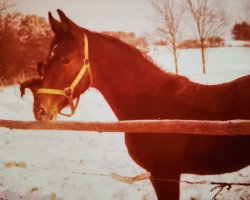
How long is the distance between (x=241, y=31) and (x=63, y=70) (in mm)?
3468

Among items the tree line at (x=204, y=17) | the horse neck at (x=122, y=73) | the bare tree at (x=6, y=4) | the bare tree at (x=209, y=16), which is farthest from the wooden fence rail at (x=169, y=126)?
the bare tree at (x=6, y=4)

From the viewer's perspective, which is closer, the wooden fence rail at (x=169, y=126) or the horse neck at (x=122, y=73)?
the wooden fence rail at (x=169, y=126)

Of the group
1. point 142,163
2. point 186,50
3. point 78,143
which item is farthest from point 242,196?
point 186,50

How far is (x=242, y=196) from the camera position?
9.96 ft

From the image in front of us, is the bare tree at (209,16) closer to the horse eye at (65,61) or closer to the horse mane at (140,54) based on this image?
the horse mane at (140,54)

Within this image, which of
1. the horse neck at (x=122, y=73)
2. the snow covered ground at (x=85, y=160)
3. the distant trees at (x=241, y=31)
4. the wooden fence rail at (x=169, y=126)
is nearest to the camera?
the wooden fence rail at (x=169, y=126)

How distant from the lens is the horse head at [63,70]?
7.20ft

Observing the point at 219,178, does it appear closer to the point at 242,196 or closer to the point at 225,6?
the point at 242,196

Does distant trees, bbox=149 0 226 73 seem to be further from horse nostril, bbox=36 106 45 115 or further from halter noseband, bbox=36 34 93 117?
horse nostril, bbox=36 106 45 115

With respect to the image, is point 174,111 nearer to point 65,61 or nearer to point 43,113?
point 65,61

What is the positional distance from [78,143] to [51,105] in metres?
3.72

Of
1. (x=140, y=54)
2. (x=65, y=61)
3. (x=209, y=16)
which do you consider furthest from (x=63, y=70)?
(x=209, y=16)

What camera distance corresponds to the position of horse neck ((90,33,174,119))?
2291mm

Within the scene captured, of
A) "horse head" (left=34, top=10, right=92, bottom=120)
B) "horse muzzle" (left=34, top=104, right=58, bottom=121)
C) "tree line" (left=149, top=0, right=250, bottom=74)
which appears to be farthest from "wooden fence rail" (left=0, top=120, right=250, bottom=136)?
"tree line" (left=149, top=0, right=250, bottom=74)
